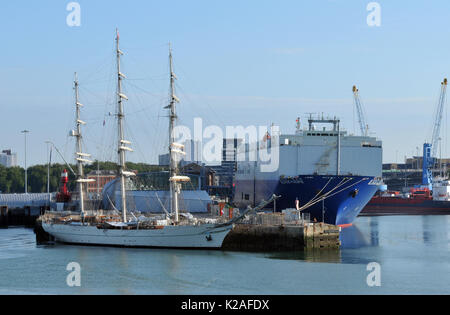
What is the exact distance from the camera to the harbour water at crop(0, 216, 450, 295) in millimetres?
34312

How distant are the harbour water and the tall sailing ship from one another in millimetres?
1280

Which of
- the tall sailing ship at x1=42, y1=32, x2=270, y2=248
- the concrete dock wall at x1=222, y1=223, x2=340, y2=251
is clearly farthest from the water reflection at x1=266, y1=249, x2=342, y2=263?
the tall sailing ship at x1=42, y1=32, x2=270, y2=248

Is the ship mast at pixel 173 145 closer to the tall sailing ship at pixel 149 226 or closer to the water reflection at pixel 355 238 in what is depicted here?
the tall sailing ship at pixel 149 226

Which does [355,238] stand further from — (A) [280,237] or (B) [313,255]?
(B) [313,255]

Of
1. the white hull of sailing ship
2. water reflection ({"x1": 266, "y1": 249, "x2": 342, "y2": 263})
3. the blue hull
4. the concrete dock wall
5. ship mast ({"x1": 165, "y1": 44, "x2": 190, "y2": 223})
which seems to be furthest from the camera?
the blue hull

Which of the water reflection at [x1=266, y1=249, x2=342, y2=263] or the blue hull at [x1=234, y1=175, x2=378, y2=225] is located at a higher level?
the blue hull at [x1=234, y1=175, x2=378, y2=225]

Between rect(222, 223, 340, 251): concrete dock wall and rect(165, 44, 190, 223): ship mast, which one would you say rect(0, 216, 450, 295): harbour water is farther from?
rect(165, 44, 190, 223): ship mast

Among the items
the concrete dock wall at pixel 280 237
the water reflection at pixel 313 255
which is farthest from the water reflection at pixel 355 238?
the water reflection at pixel 313 255

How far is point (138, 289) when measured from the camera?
3412 centimetres

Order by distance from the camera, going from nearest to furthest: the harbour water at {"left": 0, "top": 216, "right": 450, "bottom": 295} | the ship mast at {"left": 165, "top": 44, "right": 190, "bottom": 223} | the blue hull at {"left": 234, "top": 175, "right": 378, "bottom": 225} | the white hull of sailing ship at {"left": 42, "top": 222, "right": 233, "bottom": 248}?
1. the harbour water at {"left": 0, "top": 216, "right": 450, "bottom": 295}
2. the white hull of sailing ship at {"left": 42, "top": 222, "right": 233, "bottom": 248}
3. the ship mast at {"left": 165, "top": 44, "right": 190, "bottom": 223}
4. the blue hull at {"left": 234, "top": 175, "right": 378, "bottom": 225}

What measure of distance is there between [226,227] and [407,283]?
53.6 ft

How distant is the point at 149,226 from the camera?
2024 inches

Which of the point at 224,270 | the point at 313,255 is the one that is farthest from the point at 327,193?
the point at 224,270

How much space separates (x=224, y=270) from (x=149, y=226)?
1333 cm
